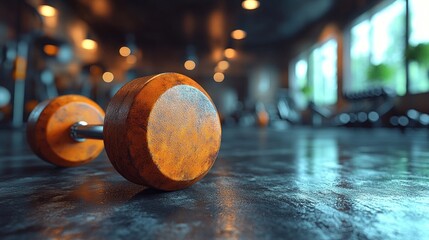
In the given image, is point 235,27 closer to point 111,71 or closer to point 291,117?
point 291,117

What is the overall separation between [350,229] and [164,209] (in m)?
0.28

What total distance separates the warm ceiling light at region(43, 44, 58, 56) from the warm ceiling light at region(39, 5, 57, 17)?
2.43 feet

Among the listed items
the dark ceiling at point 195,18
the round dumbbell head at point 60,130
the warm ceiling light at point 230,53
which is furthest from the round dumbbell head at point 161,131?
the warm ceiling light at point 230,53

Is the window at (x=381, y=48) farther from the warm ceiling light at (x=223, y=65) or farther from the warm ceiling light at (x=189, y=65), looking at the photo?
the warm ceiling light at (x=189, y=65)

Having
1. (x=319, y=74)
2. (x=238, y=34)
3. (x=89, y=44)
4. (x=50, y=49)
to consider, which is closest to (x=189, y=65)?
(x=238, y=34)

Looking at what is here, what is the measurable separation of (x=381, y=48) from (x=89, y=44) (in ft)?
20.2

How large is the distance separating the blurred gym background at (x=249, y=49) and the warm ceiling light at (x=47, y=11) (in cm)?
3

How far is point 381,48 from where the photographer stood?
16.1 ft

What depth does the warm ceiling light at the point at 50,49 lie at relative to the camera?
4023 millimetres

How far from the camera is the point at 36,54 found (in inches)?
209

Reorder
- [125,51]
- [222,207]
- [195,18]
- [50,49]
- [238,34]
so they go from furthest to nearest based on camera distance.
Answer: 1. [125,51]
2. [238,34]
3. [195,18]
4. [50,49]
5. [222,207]

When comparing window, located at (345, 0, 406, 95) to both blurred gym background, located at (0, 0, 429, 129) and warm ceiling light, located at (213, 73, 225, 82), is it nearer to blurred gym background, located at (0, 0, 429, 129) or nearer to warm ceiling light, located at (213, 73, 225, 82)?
blurred gym background, located at (0, 0, 429, 129)

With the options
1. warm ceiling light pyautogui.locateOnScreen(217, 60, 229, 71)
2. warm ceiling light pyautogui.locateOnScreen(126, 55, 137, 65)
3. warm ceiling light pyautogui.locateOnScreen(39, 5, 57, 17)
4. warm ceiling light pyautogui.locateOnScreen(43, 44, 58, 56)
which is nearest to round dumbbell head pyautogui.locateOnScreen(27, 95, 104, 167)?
warm ceiling light pyautogui.locateOnScreen(43, 44, 58, 56)

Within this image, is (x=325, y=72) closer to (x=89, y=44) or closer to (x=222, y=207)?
(x=89, y=44)
